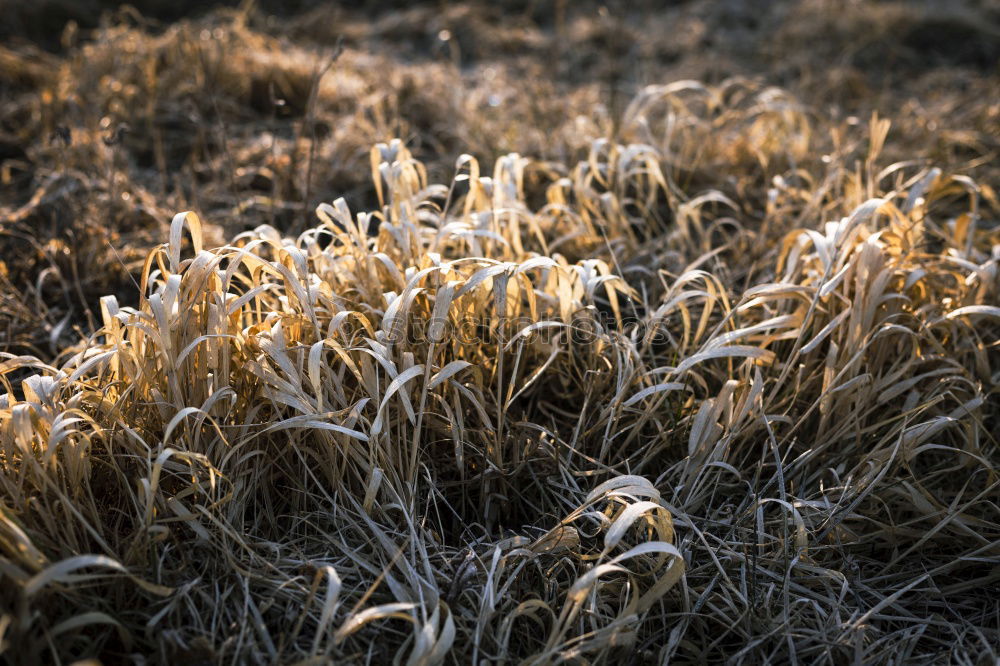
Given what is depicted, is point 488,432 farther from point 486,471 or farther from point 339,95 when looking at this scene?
point 339,95

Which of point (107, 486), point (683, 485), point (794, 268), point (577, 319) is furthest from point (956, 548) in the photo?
point (107, 486)

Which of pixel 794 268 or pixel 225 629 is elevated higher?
pixel 794 268

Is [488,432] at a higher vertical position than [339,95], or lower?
lower

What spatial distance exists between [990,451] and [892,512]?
25cm

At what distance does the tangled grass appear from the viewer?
1.14 meters

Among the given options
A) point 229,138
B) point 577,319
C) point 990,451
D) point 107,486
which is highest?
point 229,138

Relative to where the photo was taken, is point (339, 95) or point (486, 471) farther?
point (339, 95)

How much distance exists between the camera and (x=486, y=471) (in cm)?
140

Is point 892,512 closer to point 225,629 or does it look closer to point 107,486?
point 225,629

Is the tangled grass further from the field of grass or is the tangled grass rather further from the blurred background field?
the blurred background field

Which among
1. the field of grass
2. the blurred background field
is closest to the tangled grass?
the field of grass

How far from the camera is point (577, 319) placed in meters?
1.64

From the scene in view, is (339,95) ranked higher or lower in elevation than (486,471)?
higher

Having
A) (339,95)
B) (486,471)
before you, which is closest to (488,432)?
(486,471)
